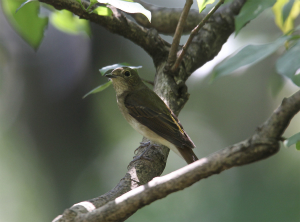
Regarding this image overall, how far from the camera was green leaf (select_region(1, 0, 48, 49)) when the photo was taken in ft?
6.88

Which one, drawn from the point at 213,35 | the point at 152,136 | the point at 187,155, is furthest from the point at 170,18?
the point at 187,155

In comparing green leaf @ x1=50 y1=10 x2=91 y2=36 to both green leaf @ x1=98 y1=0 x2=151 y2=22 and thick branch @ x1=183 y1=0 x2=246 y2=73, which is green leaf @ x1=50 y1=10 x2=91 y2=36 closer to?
thick branch @ x1=183 y1=0 x2=246 y2=73

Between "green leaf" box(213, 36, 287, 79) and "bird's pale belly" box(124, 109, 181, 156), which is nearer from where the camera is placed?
"green leaf" box(213, 36, 287, 79)

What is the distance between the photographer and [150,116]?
3.06m

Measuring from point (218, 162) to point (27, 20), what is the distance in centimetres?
178

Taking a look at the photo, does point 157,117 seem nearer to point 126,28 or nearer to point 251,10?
point 126,28

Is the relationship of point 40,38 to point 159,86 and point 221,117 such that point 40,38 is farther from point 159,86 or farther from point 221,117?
point 221,117

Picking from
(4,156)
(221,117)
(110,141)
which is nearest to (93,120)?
(110,141)

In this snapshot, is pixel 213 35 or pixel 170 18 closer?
pixel 213 35

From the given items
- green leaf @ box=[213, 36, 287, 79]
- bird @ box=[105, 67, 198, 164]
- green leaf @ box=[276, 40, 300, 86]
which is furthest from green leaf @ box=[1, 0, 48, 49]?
green leaf @ box=[276, 40, 300, 86]

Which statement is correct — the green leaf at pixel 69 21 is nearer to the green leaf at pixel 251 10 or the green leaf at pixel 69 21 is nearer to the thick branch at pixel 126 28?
the thick branch at pixel 126 28

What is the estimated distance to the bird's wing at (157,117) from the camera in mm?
2717

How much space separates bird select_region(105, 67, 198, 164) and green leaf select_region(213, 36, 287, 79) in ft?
5.30

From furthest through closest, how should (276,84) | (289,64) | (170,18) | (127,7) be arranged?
(170,18) → (276,84) → (127,7) → (289,64)
